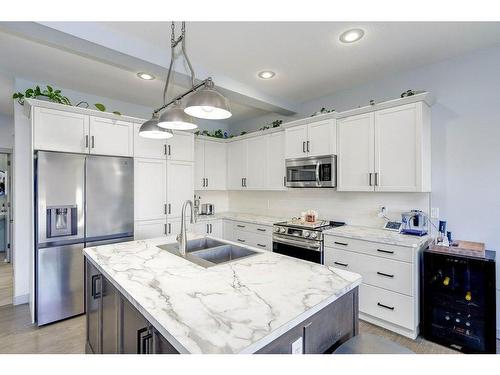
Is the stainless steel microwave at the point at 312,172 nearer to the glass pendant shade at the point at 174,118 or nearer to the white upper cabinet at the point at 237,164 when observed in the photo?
the white upper cabinet at the point at 237,164

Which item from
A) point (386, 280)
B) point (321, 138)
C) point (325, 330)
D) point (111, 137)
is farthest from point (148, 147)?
point (386, 280)

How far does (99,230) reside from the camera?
2.91m

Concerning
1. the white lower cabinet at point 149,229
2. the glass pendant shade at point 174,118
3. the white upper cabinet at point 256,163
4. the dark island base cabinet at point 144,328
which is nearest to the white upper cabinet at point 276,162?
the white upper cabinet at point 256,163

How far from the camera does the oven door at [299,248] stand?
2.99m

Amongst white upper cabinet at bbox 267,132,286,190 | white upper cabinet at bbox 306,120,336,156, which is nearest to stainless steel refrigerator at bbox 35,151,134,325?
white upper cabinet at bbox 267,132,286,190

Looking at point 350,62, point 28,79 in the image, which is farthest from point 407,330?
point 28,79

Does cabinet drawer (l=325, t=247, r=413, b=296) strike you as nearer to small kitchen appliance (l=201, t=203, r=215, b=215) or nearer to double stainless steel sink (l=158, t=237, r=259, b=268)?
double stainless steel sink (l=158, t=237, r=259, b=268)

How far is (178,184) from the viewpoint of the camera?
12.2 feet

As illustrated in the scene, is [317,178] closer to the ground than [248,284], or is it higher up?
higher up

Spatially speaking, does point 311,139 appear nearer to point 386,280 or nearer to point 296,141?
point 296,141

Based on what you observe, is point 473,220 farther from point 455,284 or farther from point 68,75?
point 68,75

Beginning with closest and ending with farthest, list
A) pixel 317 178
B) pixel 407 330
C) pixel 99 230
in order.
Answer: pixel 407 330
pixel 99 230
pixel 317 178

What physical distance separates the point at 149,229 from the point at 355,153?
275cm

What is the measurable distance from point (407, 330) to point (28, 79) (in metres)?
4.90
